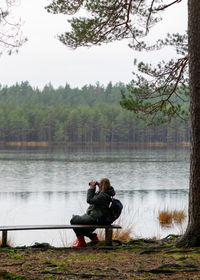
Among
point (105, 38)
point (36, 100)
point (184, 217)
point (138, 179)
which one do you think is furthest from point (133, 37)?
point (36, 100)

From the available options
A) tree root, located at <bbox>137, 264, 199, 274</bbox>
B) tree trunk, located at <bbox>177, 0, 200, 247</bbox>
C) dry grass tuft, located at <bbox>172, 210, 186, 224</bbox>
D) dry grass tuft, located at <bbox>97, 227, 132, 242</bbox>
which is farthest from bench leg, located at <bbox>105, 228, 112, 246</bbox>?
dry grass tuft, located at <bbox>172, 210, 186, 224</bbox>

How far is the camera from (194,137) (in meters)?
6.30

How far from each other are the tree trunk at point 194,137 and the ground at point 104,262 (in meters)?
0.28

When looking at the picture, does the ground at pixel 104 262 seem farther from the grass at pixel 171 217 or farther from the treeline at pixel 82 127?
the treeline at pixel 82 127

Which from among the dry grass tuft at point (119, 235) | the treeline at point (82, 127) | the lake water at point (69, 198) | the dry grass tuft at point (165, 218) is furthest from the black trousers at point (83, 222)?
the treeline at point (82, 127)

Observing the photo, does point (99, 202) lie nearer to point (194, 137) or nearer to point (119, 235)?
point (194, 137)

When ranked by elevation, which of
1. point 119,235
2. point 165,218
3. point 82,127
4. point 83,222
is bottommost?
point 165,218

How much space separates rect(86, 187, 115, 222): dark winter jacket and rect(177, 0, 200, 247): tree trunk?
1231 mm

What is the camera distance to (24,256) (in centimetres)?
585

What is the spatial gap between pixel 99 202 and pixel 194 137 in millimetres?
1766

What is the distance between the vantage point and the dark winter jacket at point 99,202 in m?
6.43

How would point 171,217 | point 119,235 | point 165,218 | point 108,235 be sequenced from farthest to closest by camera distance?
point 171,217, point 165,218, point 119,235, point 108,235

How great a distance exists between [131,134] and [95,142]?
11426mm

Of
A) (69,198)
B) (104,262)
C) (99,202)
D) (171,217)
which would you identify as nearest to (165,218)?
(171,217)
